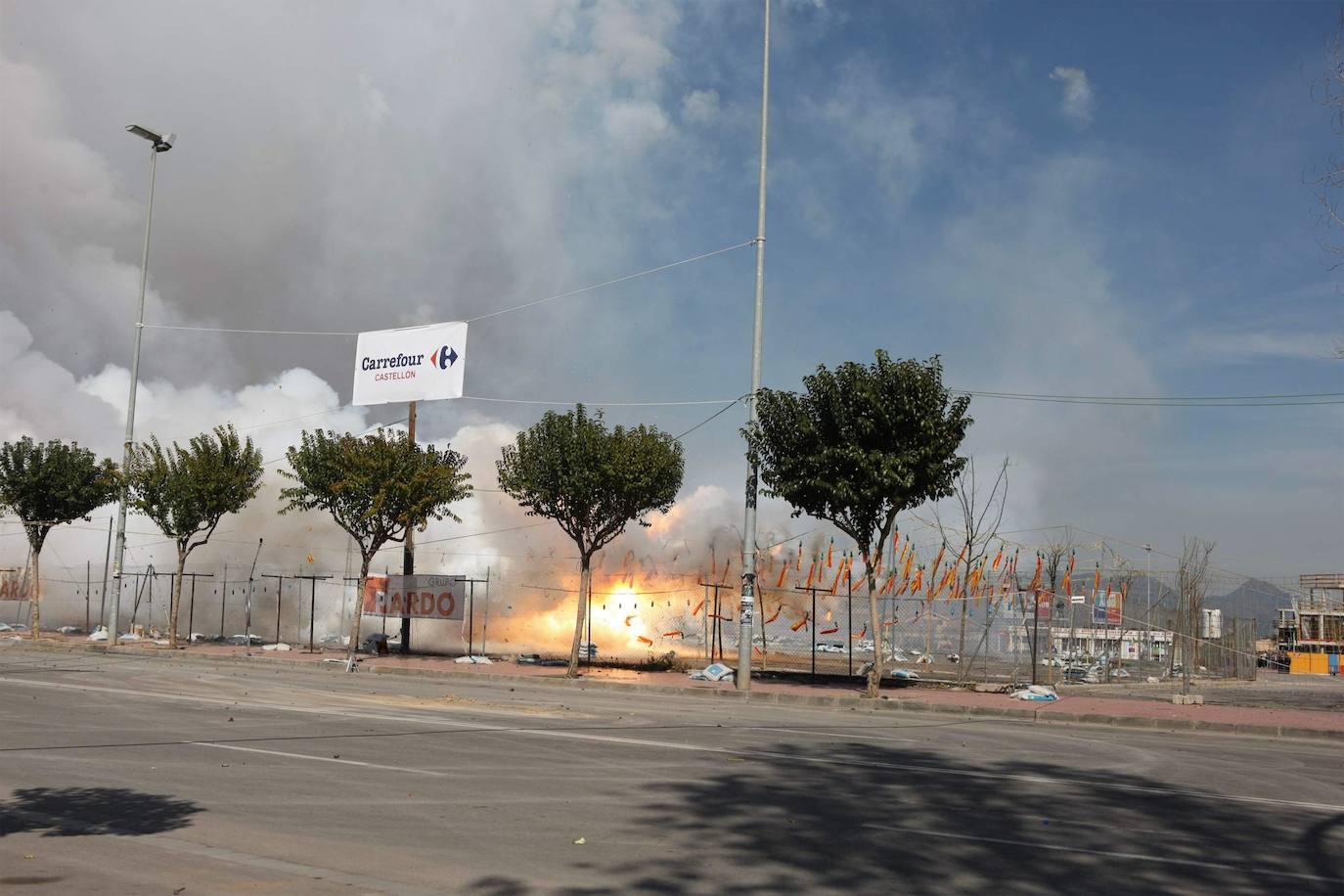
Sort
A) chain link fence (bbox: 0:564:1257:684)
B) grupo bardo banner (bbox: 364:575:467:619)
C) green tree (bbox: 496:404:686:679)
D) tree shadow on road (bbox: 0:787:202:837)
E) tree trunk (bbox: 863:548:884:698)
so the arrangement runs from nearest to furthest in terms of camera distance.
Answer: tree shadow on road (bbox: 0:787:202:837) < tree trunk (bbox: 863:548:884:698) < green tree (bbox: 496:404:686:679) < chain link fence (bbox: 0:564:1257:684) < grupo bardo banner (bbox: 364:575:467:619)

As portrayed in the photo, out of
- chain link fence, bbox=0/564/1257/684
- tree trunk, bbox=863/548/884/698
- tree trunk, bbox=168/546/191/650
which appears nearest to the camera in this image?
tree trunk, bbox=863/548/884/698

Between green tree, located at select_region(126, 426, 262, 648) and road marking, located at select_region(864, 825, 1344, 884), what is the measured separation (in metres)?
28.9

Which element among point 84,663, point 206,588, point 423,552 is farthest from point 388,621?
point 84,663

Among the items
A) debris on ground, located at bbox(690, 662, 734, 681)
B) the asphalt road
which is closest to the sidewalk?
debris on ground, located at bbox(690, 662, 734, 681)

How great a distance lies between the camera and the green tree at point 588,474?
979 inches

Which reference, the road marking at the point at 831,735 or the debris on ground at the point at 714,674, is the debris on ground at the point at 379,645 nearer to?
the debris on ground at the point at 714,674

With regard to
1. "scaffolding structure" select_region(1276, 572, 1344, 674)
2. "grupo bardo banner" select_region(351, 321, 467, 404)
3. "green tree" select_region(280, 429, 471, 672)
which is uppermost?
"grupo bardo banner" select_region(351, 321, 467, 404)

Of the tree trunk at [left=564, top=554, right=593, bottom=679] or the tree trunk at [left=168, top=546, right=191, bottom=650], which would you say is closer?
the tree trunk at [left=564, top=554, right=593, bottom=679]

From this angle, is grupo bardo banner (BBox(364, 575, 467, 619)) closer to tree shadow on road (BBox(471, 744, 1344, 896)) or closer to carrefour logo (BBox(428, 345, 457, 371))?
carrefour logo (BBox(428, 345, 457, 371))

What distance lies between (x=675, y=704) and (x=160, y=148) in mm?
24480

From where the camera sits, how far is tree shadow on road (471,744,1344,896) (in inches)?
246

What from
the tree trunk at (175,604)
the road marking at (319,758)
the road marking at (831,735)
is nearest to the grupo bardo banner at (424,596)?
the tree trunk at (175,604)

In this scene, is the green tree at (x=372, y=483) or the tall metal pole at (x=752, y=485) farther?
the green tree at (x=372, y=483)

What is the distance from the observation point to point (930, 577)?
119 feet
